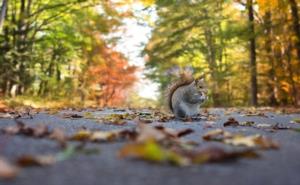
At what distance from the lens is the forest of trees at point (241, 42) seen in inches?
515

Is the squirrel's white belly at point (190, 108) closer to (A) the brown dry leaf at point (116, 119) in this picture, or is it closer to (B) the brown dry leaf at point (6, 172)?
(A) the brown dry leaf at point (116, 119)

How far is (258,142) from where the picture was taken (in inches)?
87.3

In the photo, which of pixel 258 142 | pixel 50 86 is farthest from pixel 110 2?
pixel 258 142

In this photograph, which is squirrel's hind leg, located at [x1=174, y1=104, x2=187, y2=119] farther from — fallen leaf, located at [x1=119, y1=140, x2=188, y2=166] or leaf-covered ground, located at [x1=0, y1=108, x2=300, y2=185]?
fallen leaf, located at [x1=119, y1=140, x2=188, y2=166]

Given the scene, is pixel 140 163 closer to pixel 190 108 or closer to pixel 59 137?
pixel 59 137

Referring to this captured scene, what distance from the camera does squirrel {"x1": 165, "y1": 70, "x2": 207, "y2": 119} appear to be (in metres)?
4.95

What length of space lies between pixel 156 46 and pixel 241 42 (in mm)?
4357

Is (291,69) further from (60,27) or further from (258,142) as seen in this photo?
(258,142)

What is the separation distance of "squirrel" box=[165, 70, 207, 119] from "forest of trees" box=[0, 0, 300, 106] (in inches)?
228

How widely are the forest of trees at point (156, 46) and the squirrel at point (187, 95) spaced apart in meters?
5.79

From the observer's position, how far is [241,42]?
15797 mm

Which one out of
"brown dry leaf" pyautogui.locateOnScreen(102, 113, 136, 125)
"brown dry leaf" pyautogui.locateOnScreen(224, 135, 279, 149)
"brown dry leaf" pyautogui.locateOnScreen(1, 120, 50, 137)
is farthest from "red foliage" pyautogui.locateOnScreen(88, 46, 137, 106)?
"brown dry leaf" pyautogui.locateOnScreen(224, 135, 279, 149)

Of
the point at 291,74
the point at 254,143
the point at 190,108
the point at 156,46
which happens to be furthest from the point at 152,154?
the point at 156,46

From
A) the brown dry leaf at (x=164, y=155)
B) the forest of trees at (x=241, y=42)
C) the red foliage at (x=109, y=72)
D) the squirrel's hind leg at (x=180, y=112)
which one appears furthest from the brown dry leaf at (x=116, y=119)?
the red foliage at (x=109, y=72)
